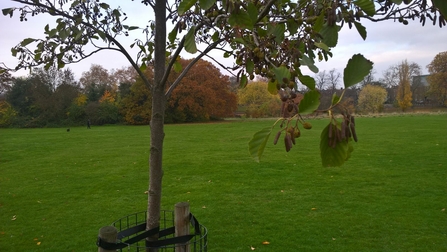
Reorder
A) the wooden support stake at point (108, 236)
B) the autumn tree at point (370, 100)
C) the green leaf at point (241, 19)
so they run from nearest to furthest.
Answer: the green leaf at point (241, 19) < the wooden support stake at point (108, 236) < the autumn tree at point (370, 100)

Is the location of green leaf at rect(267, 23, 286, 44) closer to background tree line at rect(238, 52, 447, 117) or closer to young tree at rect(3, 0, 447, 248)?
young tree at rect(3, 0, 447, 248)

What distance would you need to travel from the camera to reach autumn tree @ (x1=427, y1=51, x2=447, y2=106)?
143 feet

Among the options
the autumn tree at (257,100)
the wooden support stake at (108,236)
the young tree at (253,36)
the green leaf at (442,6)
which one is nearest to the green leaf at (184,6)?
the young tree at (253,36)

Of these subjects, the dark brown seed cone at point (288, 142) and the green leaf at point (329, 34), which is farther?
the green leaf at point (329, 34)

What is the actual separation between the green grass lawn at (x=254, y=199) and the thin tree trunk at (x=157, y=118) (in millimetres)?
2444

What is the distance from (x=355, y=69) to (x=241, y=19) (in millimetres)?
358

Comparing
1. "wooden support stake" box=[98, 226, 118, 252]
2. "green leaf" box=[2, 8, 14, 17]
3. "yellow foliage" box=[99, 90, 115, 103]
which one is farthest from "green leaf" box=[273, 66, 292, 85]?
"yellow foliage" box=[99, 90, 115, 103]

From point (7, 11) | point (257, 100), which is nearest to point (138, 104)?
point (257, 100)

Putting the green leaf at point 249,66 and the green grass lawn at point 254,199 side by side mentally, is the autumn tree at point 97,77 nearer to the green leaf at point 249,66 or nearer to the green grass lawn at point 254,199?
the green grass lawn at point 254,199

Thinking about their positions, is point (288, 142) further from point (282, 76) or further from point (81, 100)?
point (81, 100)

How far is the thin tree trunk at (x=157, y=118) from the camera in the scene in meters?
2.15

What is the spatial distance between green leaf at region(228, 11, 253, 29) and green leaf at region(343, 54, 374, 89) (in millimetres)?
313

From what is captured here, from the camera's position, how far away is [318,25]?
86 cm

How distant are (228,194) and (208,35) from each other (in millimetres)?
5035
